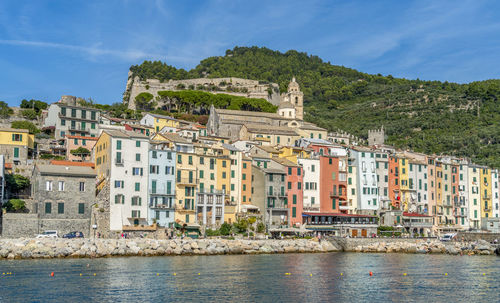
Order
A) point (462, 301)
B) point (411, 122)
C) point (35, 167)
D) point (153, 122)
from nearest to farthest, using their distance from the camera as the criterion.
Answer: point (462, 301)
point (35, 167)
point (153, 122)
point (411, 122)

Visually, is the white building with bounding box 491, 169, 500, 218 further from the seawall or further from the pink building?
the pink building

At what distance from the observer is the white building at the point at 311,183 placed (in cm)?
7638

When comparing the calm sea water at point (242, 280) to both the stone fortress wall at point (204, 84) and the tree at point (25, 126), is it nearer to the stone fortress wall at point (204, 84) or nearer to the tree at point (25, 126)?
the tree at point (25, 126)

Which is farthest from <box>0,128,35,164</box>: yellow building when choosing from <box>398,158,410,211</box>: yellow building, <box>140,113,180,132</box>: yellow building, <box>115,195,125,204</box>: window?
<box>398,158,410,211</box>: yellow building

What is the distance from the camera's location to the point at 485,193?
313ft

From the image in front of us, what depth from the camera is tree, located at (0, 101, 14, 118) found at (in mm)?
92956

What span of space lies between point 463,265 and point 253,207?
25.5m

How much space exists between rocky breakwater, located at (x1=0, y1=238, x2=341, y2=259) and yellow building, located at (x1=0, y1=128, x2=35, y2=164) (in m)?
19.4

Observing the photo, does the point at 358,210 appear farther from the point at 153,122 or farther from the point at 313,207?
the point at 153,122

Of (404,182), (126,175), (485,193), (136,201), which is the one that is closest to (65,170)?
(126,175)

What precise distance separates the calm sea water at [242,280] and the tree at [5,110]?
165ft

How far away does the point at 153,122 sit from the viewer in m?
96.4

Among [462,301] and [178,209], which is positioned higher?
[178,209]

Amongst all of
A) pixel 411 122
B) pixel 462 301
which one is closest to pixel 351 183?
pixel 462 301
